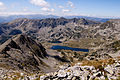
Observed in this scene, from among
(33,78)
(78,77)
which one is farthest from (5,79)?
(78,77)

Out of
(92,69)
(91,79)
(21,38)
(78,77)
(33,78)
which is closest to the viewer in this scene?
(91,79)

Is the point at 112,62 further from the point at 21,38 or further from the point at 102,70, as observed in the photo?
the point at 21,38

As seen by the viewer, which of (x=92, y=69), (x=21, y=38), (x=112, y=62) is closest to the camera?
(x=92, y=69)

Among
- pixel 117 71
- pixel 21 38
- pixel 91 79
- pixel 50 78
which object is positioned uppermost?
pixel 117 71

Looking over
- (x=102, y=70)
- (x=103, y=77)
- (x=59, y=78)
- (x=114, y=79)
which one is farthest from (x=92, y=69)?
(x=59, y=78)

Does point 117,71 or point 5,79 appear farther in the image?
point 5,79

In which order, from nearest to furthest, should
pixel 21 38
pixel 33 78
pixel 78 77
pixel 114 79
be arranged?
1. pixel 114 79
2. pixel 78 77
3. pixel 33 78
4. pixel 21 38

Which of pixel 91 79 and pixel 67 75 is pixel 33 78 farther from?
pixel 91 79

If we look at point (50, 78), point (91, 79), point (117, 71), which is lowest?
point (50, 78)

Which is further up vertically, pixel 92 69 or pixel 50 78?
pixel 92 69
